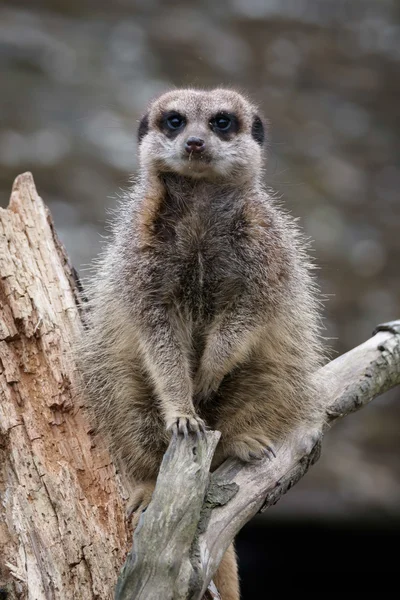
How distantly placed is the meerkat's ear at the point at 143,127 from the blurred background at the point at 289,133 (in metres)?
2.22

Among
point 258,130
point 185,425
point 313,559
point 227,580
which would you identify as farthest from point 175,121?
point 313,559

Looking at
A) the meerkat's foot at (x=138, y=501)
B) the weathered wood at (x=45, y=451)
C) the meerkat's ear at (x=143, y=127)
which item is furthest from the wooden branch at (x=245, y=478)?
the meerkat's ear at (x=143, y=127)

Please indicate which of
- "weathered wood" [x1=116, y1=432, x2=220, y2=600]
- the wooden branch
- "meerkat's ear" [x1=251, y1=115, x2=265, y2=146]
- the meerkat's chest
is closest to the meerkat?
the meerkat's chest

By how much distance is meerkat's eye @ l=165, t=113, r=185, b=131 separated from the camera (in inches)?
153

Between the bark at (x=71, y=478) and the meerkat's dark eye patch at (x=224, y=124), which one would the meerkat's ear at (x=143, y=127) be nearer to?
the meerkat's dark eye patch at (x=224, y=124)

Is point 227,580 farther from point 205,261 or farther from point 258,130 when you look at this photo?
point 258,130

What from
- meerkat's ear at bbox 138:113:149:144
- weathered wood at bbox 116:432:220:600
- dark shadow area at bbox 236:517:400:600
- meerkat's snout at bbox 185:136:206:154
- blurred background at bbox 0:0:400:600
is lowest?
weathered wood at bbox 116:432:220:600

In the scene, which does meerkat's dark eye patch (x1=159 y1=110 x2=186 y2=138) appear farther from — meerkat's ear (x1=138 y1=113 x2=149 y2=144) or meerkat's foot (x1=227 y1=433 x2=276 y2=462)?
meerkat's foot (x1=227 y1=433 x2=276 y2=462)

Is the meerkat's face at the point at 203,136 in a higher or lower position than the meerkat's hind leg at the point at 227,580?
higher

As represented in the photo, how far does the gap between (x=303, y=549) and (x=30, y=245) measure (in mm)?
4419

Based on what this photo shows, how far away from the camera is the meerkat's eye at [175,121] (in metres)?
3.89

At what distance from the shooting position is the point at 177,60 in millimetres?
8688

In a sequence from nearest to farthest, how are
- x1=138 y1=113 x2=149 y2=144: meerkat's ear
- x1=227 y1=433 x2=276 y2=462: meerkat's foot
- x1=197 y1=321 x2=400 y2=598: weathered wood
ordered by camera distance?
x1=197 y1=321 x2=400 y2=598: weathered wood < x1=227 y1=433 x2=276 y2=462: meerkat's foot < x1=138 y1=113 x2=149 y2=144: meerkat's ear

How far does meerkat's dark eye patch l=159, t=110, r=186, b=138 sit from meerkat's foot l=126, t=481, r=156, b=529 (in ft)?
5.48
